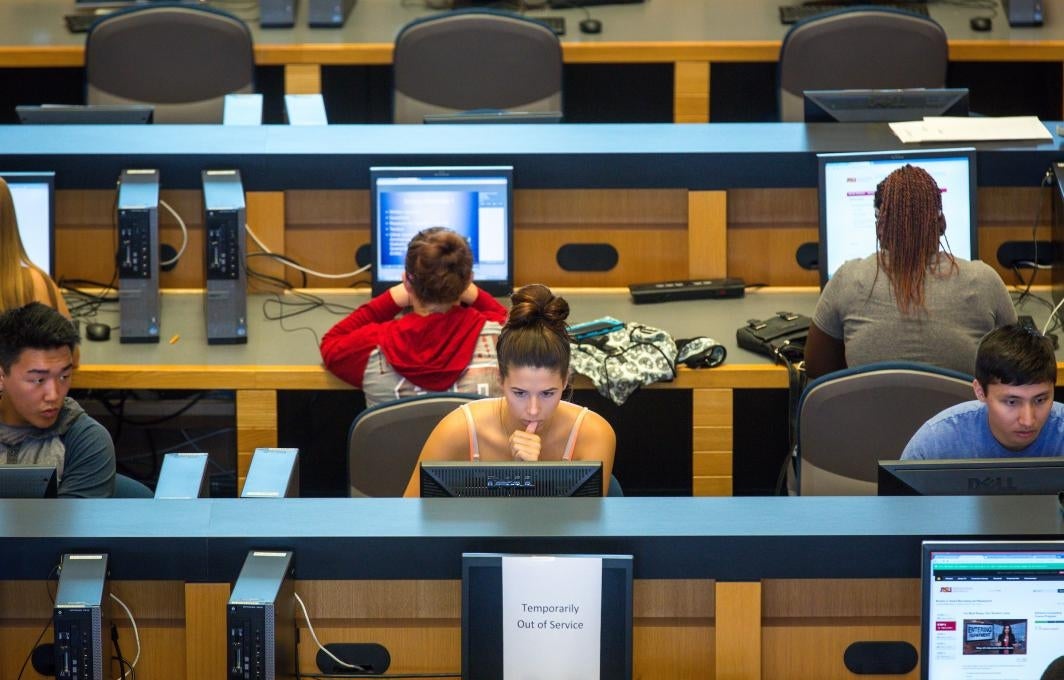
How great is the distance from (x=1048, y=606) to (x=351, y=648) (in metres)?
1.01

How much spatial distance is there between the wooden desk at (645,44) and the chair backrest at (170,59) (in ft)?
1.24

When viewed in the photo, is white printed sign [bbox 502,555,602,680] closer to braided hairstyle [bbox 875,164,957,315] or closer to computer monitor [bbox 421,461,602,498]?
computer monitor [bbox 421,461,602,498]

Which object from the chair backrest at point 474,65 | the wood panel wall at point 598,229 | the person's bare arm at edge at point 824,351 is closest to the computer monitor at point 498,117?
the wood panel wall at point 598,229

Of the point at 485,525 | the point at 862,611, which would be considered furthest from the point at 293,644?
the point at 862,611

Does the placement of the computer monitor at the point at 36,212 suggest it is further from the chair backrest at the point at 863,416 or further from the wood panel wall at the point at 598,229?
the chair backrest at the point at 863,416

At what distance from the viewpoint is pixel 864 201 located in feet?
14.1

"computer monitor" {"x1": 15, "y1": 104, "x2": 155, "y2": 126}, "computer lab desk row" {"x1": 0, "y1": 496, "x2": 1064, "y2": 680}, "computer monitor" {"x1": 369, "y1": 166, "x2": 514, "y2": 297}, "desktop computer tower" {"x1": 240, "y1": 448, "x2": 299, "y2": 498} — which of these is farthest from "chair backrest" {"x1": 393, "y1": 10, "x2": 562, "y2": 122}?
"computer lab desk row" {"x1": 0, "y1": 496, "x2": 1064, "y2": 680}

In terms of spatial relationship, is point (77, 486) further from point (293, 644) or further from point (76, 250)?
point (76, 250)

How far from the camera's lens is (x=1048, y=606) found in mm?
2393

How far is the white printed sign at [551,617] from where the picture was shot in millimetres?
2381

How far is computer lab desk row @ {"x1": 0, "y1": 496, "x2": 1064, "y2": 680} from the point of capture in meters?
2.41

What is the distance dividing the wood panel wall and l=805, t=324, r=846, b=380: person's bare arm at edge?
617mm

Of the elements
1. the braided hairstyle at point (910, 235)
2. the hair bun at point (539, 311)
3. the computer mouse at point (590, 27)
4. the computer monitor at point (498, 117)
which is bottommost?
the hair bun at point (539, 311)

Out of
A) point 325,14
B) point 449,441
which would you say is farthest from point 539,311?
point 325,14
